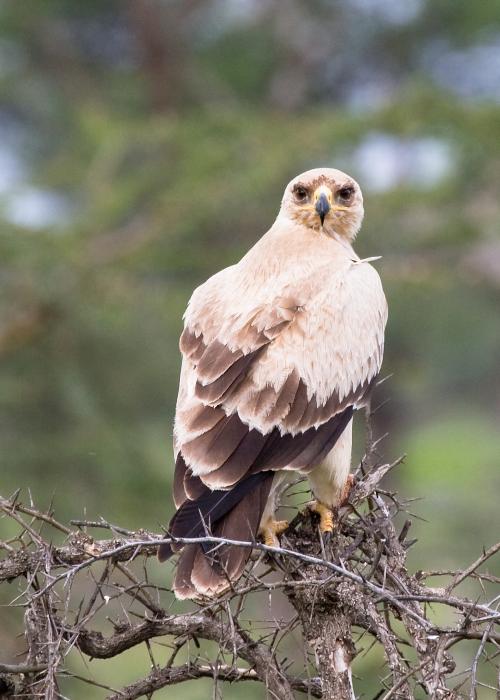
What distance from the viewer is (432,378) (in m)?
17.8

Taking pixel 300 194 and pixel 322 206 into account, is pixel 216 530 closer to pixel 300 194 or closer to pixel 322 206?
pixel 322 206

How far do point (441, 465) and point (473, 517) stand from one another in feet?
68.2

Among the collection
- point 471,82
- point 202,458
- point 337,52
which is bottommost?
Answer: point 202,458

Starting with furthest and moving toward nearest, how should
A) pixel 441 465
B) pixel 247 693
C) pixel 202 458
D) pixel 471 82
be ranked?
pixel 441 465 < pixel 471 82 < pixel 247 693 < pixel 202 458

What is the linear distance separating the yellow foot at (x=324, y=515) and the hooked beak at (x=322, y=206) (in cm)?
140

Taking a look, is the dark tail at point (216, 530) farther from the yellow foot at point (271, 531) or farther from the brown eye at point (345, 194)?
the brown eye at point (345, 194)

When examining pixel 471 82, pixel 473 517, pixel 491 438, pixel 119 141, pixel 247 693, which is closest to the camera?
pixel 247 693

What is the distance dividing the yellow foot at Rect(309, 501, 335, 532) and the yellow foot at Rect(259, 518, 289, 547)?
123 millimetres

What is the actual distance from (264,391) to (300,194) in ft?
4.96

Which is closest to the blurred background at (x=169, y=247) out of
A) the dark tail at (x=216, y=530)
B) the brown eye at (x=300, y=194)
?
the brown eye at (x=300, y=194)

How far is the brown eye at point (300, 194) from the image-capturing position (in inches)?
211

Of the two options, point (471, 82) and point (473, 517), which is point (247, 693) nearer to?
point (473, 517)

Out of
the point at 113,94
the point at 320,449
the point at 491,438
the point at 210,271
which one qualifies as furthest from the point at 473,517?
the point at 491,438

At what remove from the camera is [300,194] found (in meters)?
5.39
